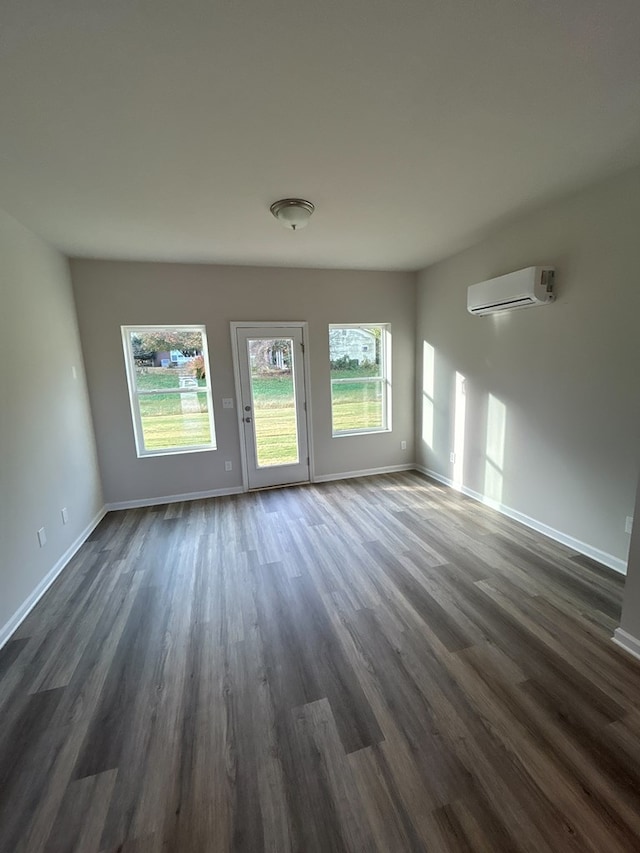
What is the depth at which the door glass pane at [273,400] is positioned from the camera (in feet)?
13.5

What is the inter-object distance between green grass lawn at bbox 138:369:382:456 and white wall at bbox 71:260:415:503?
180 mm

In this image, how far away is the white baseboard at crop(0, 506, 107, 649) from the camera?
2.04 m

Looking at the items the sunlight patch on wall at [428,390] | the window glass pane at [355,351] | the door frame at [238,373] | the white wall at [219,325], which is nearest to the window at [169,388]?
the white wall at [219,325]

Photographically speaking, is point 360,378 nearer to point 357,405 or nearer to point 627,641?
point 357,405

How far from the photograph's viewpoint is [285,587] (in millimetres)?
2404

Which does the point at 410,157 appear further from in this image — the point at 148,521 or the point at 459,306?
the point at 148,521

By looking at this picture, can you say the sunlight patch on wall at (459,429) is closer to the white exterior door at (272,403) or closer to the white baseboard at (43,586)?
the white exterior door at (272,403)

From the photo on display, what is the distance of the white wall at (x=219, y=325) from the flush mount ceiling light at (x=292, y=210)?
5.20 feet

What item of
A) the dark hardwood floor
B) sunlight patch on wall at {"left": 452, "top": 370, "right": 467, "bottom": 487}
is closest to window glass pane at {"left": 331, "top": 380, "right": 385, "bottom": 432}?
sunlight patch on wall at {"left": 452, "top": 370, "right": 467, "bottom": 487}

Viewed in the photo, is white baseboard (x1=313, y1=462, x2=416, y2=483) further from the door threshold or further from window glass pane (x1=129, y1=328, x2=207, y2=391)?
window glass pane (x1=129, y1=328, x2=207, y2=391)

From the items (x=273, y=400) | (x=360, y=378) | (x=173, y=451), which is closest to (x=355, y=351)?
(x=360, y=378)

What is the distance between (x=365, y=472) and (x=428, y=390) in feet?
4.48

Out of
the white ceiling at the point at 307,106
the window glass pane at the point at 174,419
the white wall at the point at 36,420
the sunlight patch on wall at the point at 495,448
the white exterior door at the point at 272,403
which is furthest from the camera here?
the white exterior door at the point at 272,403

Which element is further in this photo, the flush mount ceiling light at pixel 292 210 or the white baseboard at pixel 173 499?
the white baseboard at pixel 173 499
